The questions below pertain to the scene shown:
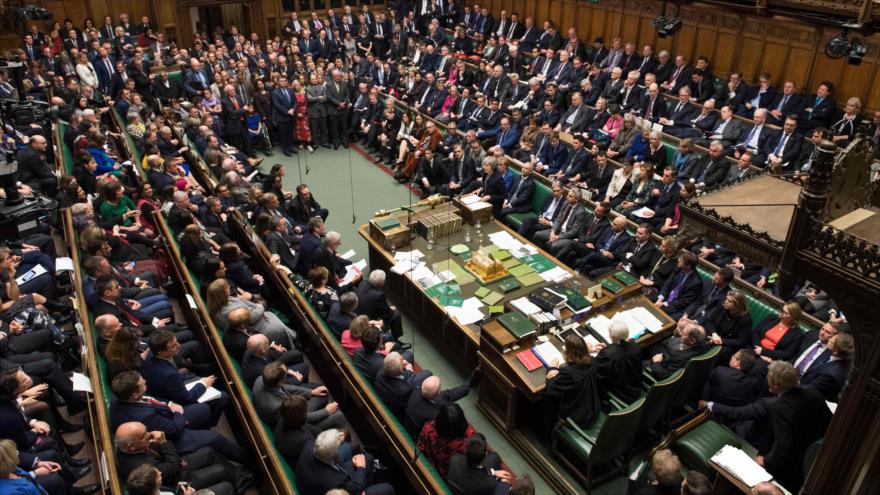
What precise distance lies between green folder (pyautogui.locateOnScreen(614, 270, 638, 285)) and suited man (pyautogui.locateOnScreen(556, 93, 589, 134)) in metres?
4.44

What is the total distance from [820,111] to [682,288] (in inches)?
202

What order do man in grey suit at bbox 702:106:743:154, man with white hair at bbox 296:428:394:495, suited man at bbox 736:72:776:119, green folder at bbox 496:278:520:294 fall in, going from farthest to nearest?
suited man at bbox 736:72:776:119
man in grey suit at bbox 702:106:743:154
green folder at bbox 496:278:520:294
man with white hair at bbox 296:428:394:495

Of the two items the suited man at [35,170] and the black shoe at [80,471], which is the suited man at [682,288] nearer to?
the black shoe at [80,471]

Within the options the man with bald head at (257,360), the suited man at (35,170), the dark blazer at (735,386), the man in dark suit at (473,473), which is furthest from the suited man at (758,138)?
the suited man at (35,170)

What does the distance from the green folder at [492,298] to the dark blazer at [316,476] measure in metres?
2.50

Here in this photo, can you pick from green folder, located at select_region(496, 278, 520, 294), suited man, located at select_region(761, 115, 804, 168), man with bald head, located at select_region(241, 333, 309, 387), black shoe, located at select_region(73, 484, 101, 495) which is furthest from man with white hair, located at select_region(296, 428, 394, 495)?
suited man, located at select_region(761, 115, 804, 168)

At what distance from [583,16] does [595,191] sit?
699 centimetres

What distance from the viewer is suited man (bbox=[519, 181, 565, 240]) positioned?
770cm

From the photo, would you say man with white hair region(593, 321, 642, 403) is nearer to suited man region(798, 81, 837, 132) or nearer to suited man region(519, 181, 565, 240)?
suited man region(519, 181, 565, 240)

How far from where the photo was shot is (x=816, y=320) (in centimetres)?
512

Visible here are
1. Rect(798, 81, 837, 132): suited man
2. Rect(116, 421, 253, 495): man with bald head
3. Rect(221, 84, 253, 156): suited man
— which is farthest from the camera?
Rect(221, 84, 253, 156): suited man

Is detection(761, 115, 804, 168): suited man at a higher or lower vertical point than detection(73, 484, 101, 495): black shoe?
higher

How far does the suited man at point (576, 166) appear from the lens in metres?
8.56

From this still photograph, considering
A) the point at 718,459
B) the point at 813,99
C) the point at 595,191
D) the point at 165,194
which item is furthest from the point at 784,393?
the point at 813,99
